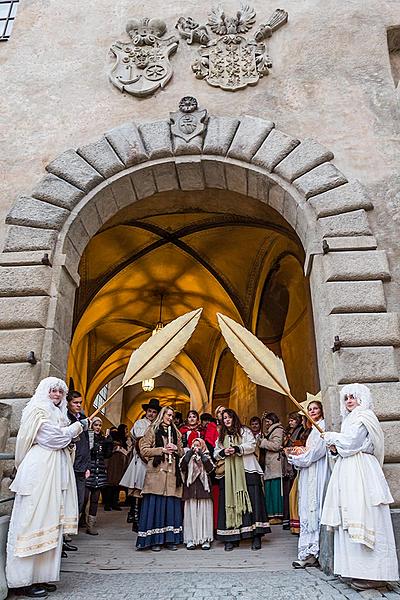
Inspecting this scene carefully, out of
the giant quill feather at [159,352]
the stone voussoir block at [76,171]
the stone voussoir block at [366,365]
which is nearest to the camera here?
the giant quill feather at [159,352]

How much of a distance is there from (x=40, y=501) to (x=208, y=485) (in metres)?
2.51

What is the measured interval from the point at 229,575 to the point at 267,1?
793cm

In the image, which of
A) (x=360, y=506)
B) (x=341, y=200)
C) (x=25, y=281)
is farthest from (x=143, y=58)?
(x=360, y=506)

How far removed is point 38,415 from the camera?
408 centimetres

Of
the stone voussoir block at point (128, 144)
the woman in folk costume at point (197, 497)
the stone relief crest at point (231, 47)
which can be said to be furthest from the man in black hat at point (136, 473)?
the stone relief crest at point (231, 47)

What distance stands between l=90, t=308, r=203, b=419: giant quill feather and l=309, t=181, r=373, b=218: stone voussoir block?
2.17 m

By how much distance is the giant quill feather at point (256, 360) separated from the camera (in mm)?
4598

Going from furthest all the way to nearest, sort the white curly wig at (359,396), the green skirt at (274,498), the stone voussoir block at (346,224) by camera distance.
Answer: the green skirt at (274,498) < the stone voussoir block at (346,224) < the white curly wig at (359,396)

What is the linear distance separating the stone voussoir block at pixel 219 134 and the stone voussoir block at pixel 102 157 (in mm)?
1197

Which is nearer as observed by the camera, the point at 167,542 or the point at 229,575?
the point at 229,575

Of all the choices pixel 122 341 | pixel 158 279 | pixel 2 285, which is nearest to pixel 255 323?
pixel 158 279

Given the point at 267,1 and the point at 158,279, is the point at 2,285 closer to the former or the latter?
the point at 267,1

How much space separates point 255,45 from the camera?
24.1 ft

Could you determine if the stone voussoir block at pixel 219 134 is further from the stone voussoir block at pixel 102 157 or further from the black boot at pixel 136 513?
the black boot at pixel 136 513
